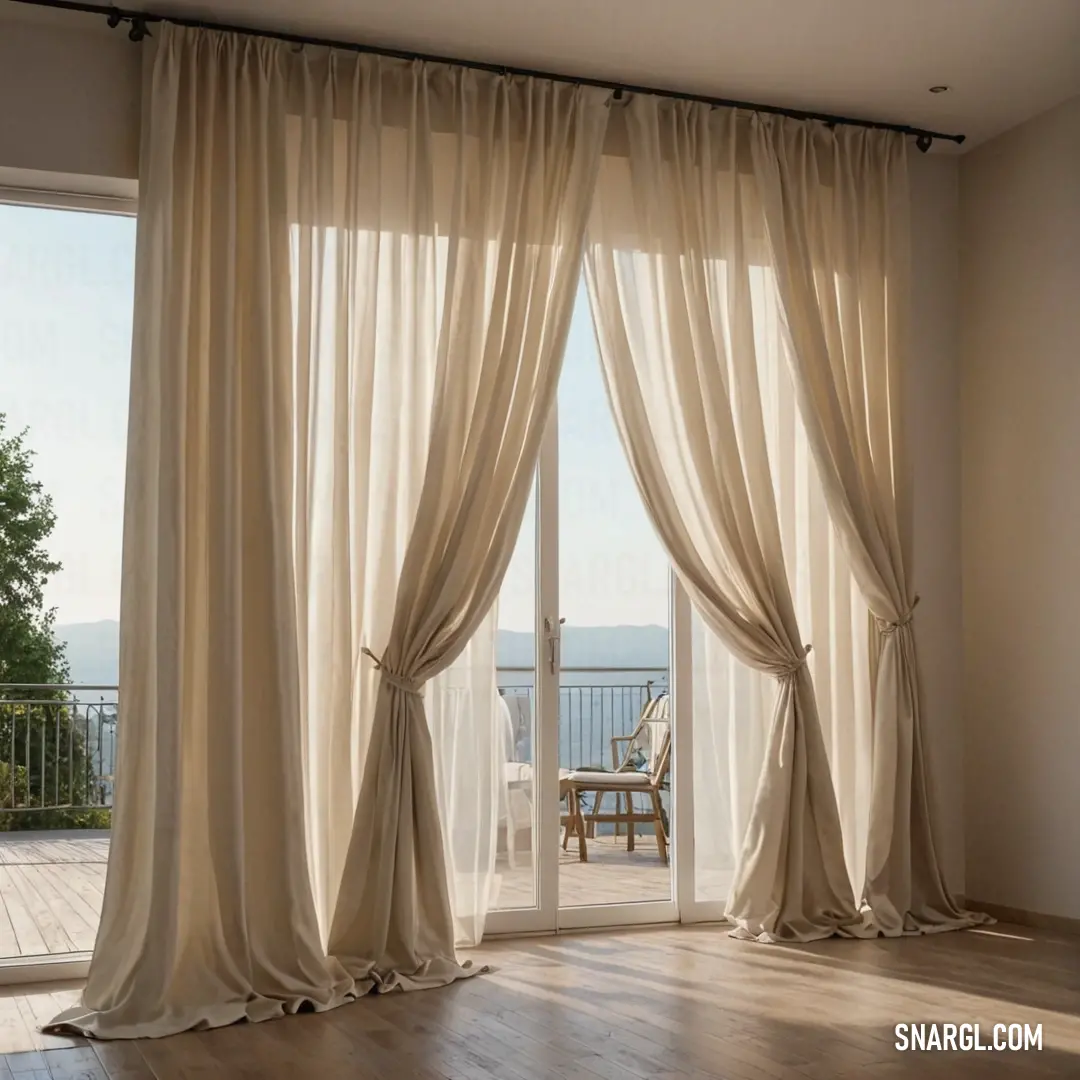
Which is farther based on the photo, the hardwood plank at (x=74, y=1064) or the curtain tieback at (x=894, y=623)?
the curtain tieback at (x=894, y=623)

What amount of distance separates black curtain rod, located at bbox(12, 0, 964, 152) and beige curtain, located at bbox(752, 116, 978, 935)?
56mm

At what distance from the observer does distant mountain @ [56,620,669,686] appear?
171 inches

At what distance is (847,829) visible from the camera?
5.09 metres

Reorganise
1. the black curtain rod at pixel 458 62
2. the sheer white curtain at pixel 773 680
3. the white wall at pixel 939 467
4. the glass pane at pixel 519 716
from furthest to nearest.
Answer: the white wall at pixel 939 467
the sheer white curtain at pixel 773 680
the glass pane at pixel 519 716
the black curtain rod at pixel 458 62

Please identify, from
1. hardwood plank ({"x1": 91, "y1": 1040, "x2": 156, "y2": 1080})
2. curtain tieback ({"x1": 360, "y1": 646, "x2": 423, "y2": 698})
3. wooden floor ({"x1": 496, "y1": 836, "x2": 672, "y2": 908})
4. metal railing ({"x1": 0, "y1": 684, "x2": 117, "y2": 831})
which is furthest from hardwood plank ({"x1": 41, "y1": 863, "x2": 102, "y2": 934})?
wooden floor ({"x1": 496, "y1": 836, "x2": 672, "y2": 908})

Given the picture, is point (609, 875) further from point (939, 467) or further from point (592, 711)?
point (939, 467)

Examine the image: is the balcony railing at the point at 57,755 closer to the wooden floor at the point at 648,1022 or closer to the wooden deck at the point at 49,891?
the wooden deck at the point at 49,891

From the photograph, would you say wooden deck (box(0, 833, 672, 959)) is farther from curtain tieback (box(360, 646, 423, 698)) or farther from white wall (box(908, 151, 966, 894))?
white wall (box(908, 151, 966, 894))

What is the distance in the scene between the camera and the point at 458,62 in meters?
4.66

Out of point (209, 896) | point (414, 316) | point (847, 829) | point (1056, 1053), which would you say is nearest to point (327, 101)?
point (414, 316)

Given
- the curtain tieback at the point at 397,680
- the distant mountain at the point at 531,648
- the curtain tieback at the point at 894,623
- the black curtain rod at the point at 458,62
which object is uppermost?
the black curtain rod at the point at 458,62

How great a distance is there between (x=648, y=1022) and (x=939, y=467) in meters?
2.79

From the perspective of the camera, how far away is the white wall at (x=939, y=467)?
17.7 ft

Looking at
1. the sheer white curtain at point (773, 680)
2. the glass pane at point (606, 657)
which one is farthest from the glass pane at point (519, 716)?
the sheer white curtain at point (773, 680)
